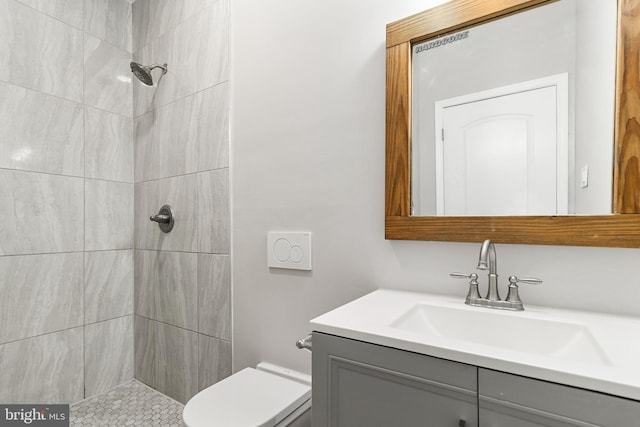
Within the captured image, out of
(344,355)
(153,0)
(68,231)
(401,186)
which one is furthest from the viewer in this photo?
(153,0)

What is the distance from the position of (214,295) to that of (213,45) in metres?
1.20

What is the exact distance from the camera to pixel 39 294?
1.56 m

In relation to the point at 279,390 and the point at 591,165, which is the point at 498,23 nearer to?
the point at 591,165

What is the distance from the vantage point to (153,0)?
6.06ft

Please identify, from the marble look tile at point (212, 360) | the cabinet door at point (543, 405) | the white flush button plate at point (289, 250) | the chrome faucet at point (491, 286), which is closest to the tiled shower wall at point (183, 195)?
the marble look tile at point (212, 360)

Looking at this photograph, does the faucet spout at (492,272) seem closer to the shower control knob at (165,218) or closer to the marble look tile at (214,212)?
the marble look tile at (214,212)

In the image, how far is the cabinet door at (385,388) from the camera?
592 millimetres

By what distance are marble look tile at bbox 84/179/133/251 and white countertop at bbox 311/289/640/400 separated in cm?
158

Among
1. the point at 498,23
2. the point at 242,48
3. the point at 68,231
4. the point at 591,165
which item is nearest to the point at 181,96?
the point at 242,48

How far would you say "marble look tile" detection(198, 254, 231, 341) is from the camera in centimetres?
151

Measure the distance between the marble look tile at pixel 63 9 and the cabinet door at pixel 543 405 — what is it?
7.58ft

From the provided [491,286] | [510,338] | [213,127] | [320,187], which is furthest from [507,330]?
[213,127]

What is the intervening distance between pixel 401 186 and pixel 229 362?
1127 millimetres

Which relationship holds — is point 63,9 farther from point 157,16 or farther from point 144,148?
point 144,148
